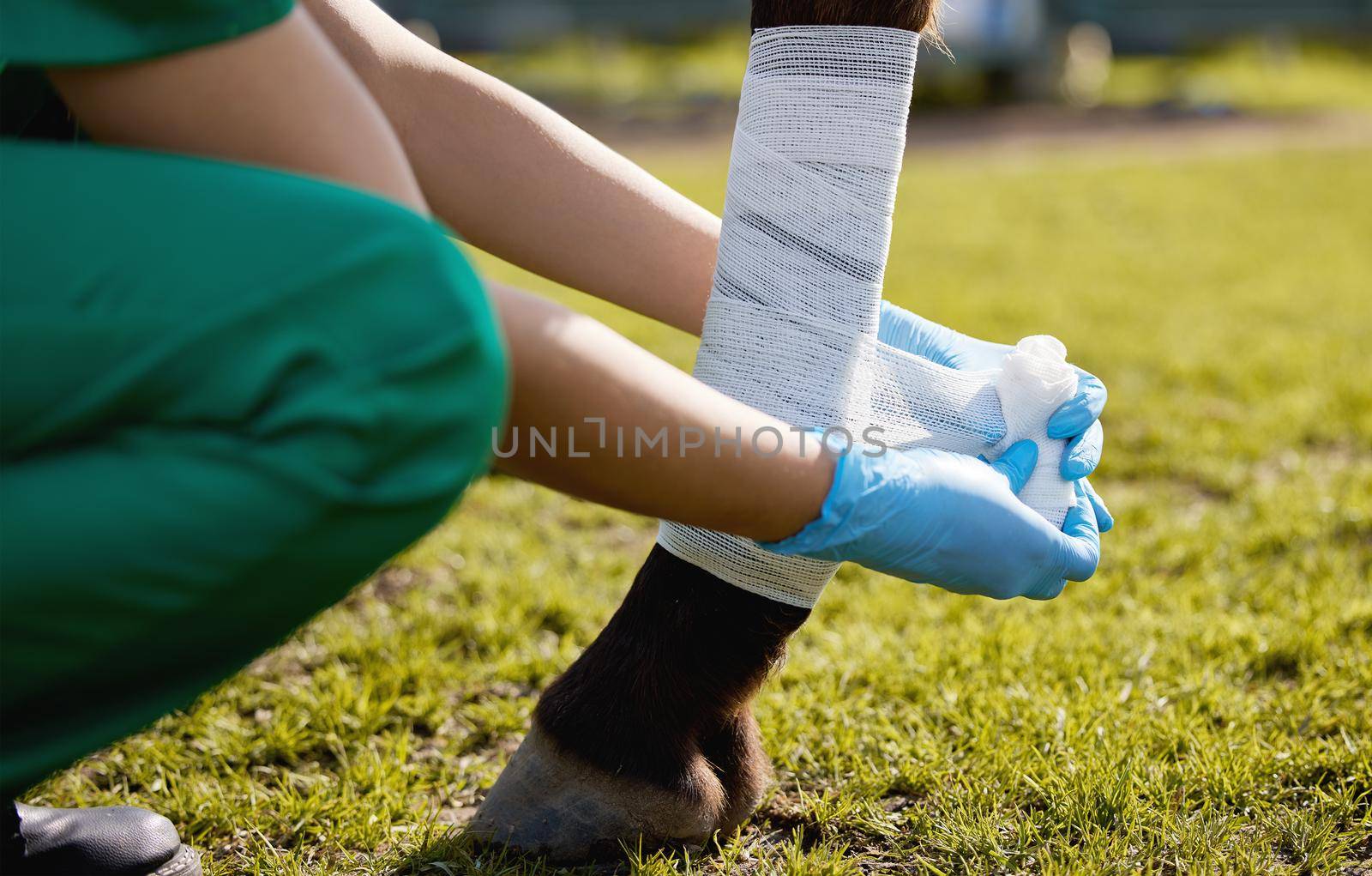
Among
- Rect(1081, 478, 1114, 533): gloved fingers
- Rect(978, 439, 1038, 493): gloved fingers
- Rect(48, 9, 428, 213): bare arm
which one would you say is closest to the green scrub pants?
Rect(48, 9, 428, 213): bare arm

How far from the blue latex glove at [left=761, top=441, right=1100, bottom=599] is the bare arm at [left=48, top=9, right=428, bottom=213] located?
420 millimetres

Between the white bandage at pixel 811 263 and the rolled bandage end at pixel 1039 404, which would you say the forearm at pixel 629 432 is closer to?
the white bandage at pixel 811 263

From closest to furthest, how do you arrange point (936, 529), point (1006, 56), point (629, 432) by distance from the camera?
point (629, 432), point (936, 529), point (1006, 56)

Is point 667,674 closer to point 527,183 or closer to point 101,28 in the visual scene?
point 527,183

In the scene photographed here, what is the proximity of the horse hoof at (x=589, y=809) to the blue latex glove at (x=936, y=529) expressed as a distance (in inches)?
15.9

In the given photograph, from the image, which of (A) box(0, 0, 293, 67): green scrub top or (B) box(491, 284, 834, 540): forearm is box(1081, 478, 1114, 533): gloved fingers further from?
(A) box(0, 0, 293, 67): green scrub top

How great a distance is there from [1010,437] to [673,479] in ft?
1.68

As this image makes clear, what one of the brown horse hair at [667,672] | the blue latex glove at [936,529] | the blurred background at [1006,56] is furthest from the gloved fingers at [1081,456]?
the blurred background at [1006,56]

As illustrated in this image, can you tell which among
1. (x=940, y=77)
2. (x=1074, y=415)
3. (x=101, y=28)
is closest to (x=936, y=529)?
(x=1074, y=415)

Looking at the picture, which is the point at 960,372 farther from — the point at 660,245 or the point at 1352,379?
the point at 1352,379

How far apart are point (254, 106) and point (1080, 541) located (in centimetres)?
85

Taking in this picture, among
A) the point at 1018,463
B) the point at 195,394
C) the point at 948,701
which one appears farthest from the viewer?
the point at 948,701

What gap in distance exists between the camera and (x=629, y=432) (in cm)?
94

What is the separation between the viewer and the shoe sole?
129cm
